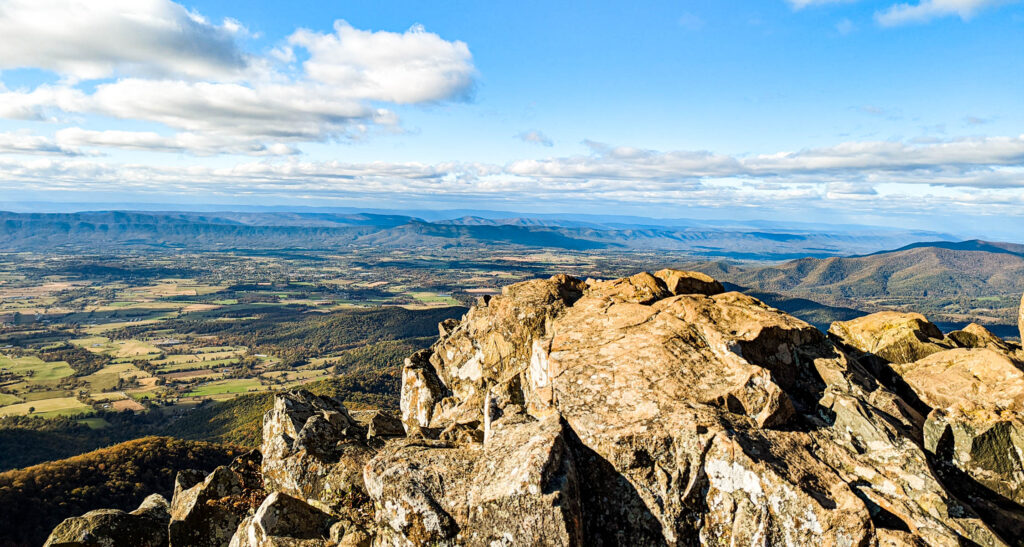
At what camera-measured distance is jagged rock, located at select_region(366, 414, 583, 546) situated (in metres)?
10.3

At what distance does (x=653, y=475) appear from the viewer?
1175 centimetres

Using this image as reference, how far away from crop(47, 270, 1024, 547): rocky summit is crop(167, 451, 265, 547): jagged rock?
0.18 feet

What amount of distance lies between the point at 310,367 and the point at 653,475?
202 m

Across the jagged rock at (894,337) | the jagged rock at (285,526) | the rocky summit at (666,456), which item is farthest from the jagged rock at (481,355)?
the jagged rock at (894,337)

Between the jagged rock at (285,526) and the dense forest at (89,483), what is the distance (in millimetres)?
49740

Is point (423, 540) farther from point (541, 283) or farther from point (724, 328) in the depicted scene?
point (541, 283)

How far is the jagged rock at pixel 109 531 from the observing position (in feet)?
47.1

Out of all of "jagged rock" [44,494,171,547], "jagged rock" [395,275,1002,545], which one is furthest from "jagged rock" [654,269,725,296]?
"jagged rock" [44,494,171,547]

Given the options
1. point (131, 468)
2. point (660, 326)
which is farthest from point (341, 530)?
point (131, 468)

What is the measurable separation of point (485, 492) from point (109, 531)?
12.8 meters

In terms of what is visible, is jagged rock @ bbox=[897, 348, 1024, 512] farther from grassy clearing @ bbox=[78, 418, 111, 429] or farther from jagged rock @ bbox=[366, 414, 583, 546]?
grassy clearing @ bbox=[78, 418, 111, 429]

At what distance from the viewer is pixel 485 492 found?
35.7ft

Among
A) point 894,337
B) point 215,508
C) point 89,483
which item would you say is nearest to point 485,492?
point 215,508

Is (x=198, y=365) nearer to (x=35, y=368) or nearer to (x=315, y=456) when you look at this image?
(x=35, y=368)
